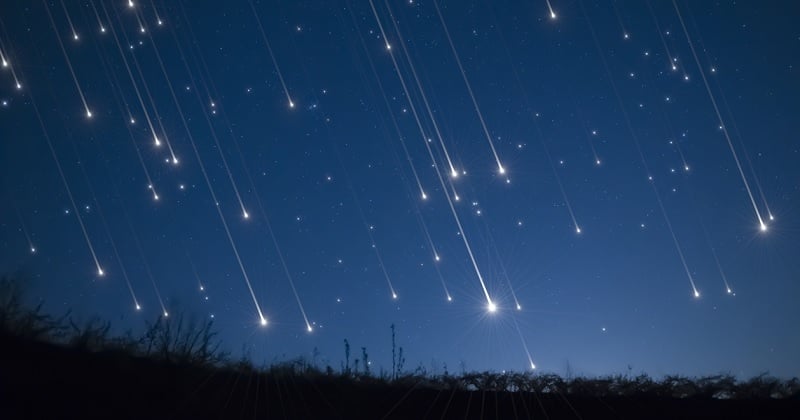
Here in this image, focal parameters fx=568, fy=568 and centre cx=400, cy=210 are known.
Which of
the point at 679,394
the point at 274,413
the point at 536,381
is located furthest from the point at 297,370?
the point at 679,394

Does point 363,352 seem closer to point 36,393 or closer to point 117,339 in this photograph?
point 117,339

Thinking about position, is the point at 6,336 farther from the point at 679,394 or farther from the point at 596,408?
the point at 679,394

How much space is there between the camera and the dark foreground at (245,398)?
5117 mm

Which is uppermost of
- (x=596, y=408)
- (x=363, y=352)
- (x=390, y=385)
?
(x=363, y=352)

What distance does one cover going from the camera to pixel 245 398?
5.87 m

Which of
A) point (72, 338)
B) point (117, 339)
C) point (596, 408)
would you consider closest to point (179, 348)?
point (117, 339)

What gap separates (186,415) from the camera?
545 cm

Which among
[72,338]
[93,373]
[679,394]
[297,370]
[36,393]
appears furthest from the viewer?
Result: [679,394]

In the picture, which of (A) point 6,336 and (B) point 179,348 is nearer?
(A) point 6,336

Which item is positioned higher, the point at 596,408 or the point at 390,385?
the point at 390,385

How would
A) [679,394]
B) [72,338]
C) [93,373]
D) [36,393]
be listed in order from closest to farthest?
[36,393] → [93,373] → [72,338] → [679,394]

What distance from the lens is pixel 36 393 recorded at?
498cm

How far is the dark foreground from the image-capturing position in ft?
16.8

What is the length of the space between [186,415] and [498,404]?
11.1ft
